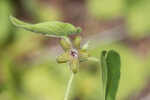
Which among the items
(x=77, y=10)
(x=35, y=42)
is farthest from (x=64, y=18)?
(x=35, y=42)

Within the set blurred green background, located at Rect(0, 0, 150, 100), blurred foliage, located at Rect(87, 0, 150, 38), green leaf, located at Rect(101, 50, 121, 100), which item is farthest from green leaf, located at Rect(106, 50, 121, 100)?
blurred foliage, located at Rect(87, 0, 150, 38)

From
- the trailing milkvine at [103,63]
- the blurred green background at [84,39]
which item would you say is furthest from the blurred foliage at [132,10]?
the trailing milkvine at [103,63]

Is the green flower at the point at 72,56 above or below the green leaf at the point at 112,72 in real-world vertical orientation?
above

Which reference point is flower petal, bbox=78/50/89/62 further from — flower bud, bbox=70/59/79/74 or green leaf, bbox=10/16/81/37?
green leaf, bbox=10/16/81/37

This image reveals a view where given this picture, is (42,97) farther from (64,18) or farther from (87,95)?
(64,18)

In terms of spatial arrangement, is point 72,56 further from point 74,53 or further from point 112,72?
point 112,72

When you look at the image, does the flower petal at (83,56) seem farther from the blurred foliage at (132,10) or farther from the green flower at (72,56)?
the blurred foliage at (132,10)

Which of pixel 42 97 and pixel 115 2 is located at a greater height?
pixel 115 2
